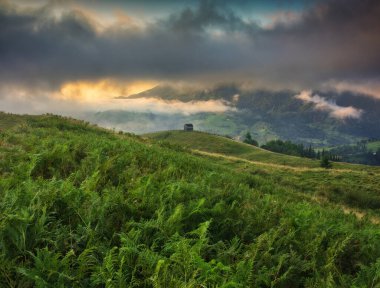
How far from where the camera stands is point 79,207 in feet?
21.5

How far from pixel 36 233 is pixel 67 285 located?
4.11 ft

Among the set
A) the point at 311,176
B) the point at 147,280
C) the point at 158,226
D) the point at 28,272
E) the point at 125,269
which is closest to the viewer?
the point at 28,272

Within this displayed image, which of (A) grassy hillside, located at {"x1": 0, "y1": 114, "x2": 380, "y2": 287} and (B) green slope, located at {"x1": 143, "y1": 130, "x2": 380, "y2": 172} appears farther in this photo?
(B) green slope, located at {"x1": 143, "y1": 130, "x2": 380, "y2": 172}

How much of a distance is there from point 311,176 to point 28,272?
150 ft

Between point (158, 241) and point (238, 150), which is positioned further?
point (238, 150)

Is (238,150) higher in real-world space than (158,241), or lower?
higher

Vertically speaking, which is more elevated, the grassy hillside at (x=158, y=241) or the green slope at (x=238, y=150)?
the green slope at (x=238, y=150)

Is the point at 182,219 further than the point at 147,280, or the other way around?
the point at 182,219

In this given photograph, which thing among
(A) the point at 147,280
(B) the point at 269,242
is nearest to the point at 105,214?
(A) the point at 147,280

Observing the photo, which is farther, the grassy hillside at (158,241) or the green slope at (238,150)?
the green slope at (238,150)

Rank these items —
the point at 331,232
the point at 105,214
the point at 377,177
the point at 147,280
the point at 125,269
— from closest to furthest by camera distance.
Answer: the point at 147,280 < the point at 125,269 < the point at 105,214 < the point at 331,232 < the point at 377,177

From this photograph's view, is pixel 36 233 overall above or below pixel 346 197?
above

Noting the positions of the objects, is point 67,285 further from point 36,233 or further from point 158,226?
point 158,226

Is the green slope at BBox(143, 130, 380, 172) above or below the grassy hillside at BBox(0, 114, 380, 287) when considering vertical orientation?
above
